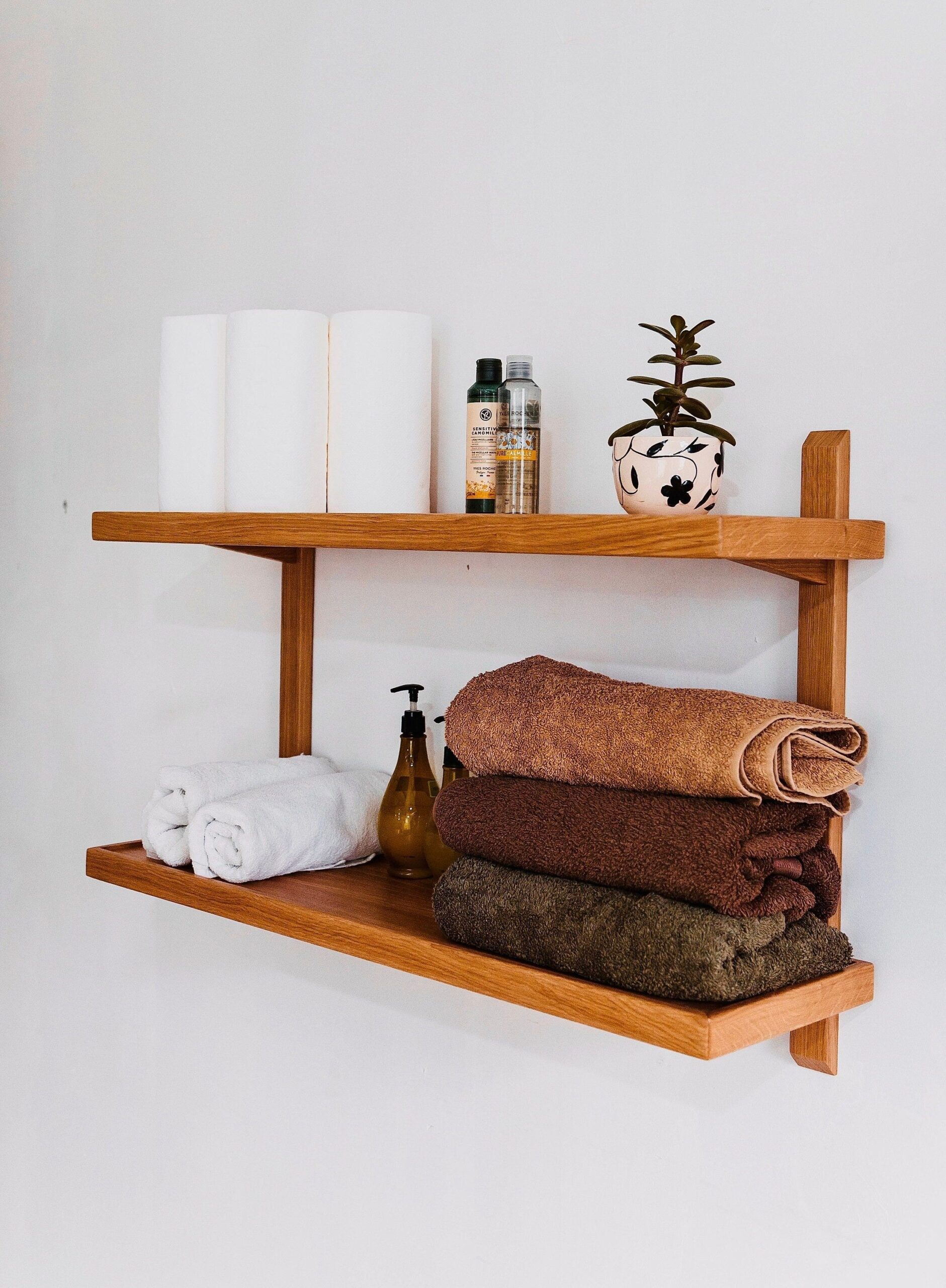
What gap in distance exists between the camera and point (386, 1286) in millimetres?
1192

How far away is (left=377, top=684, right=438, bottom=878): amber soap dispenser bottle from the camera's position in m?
1.08

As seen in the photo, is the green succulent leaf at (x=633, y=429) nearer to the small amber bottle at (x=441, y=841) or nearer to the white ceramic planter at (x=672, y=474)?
the white ceramic planter at (x=672, y=474)

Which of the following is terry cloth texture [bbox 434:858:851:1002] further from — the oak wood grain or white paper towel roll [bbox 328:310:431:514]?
white paper towel roll [bbox 328:310:431:514]

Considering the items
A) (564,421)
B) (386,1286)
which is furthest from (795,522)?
(386,1286)

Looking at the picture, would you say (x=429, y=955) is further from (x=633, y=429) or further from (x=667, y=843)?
(x=633, y=429)

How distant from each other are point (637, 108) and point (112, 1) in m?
0.79

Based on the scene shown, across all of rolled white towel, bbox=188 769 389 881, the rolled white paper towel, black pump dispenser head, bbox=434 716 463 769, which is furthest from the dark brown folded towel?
the rolled white paper towel

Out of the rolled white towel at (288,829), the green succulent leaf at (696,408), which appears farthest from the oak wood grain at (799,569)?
the rolled white towel at (288,829)

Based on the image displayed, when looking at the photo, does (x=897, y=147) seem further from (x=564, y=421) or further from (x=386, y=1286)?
(x=386, y=1286)

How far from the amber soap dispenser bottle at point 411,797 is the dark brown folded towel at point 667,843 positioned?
0.19m

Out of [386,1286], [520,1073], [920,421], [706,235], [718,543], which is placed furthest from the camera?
[386,1286]

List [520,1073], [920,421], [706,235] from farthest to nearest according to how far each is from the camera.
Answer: [520,1073] < [706,235] < [920,421]

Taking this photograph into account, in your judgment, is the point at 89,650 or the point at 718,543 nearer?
the point at 718,543

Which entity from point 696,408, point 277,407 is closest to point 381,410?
point 277,407
